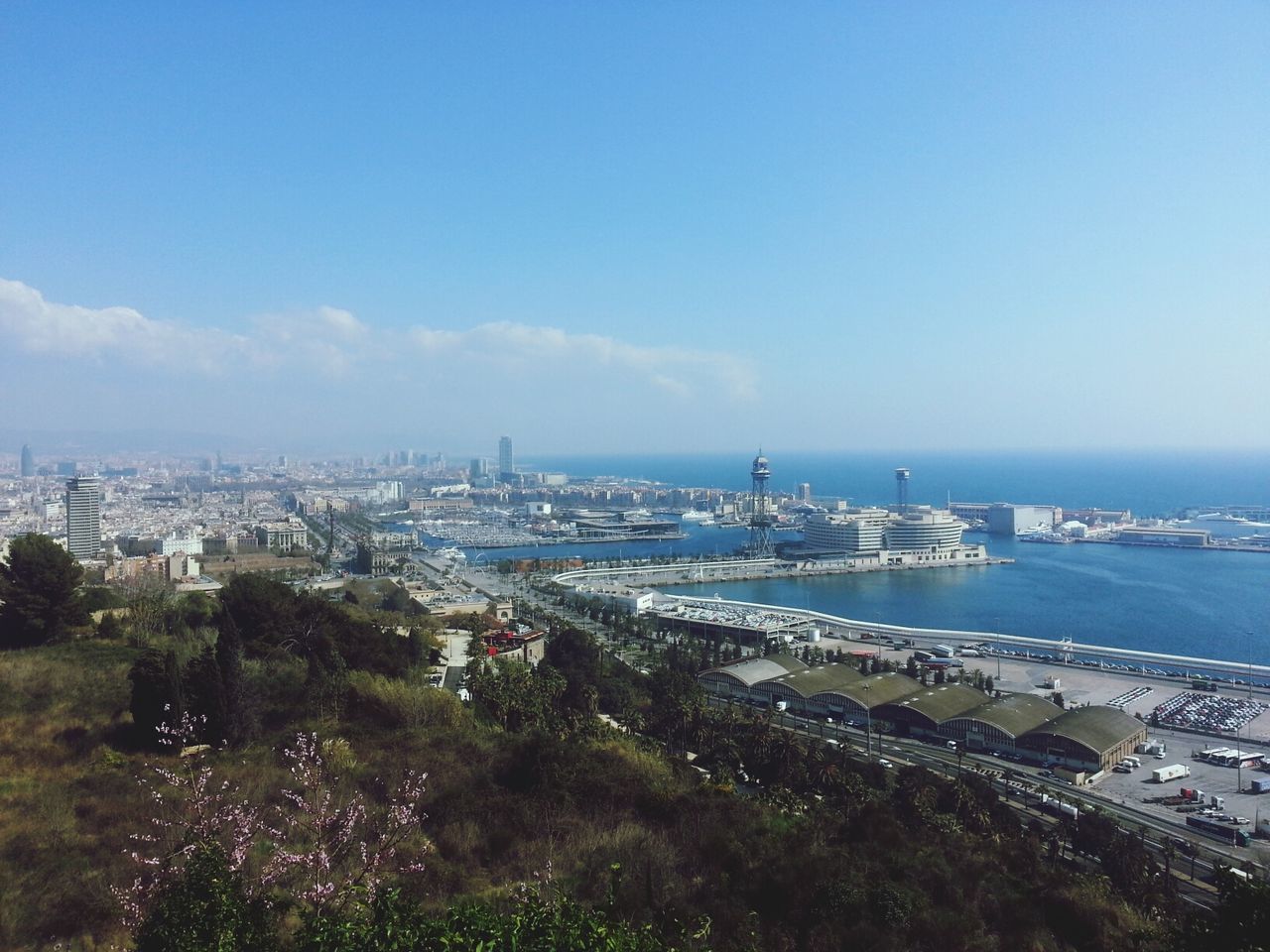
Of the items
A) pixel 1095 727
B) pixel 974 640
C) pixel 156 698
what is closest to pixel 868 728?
pixel 1095 727

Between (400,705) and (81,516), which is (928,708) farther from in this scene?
(81,516)

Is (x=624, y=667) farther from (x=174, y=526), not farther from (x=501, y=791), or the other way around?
(x=174, y=526)

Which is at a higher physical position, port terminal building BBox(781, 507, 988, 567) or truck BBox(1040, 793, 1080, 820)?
port terminal building BBox(781, 507, 988, 567)

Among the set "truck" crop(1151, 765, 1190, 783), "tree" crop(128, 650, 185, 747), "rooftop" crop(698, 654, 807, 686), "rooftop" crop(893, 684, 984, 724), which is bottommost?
"truck" crop(1151, 765, 1190, 783)

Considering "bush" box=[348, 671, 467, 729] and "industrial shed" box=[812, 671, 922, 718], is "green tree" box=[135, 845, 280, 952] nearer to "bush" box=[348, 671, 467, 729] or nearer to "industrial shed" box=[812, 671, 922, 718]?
"bush" box=[348, 671, 467, 729]

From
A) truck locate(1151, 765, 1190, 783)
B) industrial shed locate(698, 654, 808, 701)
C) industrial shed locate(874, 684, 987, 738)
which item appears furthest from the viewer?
industrial shed locate(698, 654, 808, 701)

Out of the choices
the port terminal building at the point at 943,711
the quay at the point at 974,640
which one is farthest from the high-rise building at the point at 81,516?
the port terminal building at the point at 943,711

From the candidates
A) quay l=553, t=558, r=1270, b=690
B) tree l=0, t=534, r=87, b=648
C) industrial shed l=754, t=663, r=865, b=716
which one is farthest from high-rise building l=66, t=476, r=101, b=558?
industrial shed l=754, t=663, r=865, b=716
